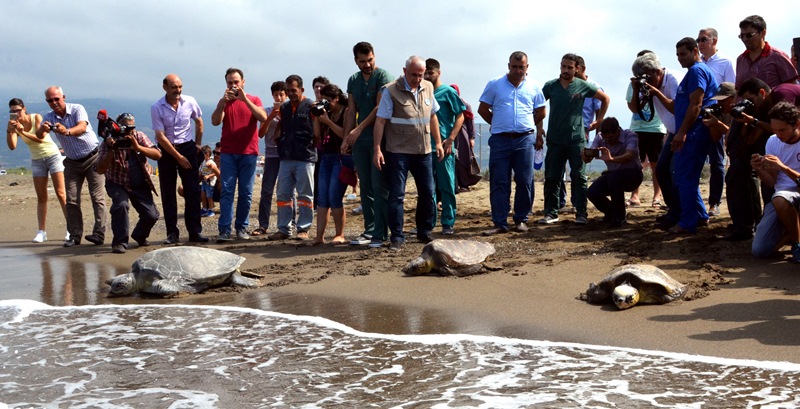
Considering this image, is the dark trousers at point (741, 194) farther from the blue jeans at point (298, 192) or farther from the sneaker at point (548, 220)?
the blue jeans at point (298, 192)

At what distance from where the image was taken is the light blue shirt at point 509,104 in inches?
326

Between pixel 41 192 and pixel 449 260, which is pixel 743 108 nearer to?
pixel 449 260

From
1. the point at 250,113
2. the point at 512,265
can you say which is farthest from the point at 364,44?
the point at 512,265

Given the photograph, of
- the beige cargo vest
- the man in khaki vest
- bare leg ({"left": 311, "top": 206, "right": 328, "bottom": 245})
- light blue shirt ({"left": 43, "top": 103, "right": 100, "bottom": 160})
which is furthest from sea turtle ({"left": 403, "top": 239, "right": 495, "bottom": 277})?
light blue shirt ({"left": 43, "top": 103, "right": 100, "bottom": 160})

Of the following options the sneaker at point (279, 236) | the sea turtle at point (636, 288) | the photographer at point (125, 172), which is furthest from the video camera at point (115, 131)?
the sea turtle at point (636, 288)

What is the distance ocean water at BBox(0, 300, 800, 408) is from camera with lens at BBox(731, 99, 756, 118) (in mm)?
2878

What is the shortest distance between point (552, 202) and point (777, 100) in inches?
114

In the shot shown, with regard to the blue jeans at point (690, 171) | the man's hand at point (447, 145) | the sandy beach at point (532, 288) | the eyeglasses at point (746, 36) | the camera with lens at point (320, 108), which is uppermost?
the eyeglasses at point (746, 36)

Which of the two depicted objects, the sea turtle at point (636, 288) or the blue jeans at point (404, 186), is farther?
the blue jeans at point (404, 186)

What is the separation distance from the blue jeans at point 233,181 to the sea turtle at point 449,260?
10.1 ft

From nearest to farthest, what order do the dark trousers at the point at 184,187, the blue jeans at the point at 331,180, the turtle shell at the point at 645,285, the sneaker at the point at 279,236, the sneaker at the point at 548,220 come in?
the turtle shell at the point at 645,285 < the blue jeans at the point at 331,180 < the dark trousers at the point at 184,187 < the sneaker at the point at 548,220 < the sneaker at the point at 279,236

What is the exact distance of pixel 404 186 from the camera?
7.78m

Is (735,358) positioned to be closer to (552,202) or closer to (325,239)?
(552,202)

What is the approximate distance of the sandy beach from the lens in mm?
4824
